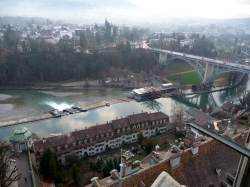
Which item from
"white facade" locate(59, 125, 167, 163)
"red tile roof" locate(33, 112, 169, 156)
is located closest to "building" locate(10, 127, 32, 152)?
"red tile roof" locate(33, 112, 169, 156)

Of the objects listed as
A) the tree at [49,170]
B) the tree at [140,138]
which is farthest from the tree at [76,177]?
the tree at [140,138]

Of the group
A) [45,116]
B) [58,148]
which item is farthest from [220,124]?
[45,116]

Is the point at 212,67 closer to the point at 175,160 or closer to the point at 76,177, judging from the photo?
the point at 76,177

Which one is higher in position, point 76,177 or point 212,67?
point 212,67

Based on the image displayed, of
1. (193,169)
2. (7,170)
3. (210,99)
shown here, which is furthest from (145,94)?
A: (193,169)

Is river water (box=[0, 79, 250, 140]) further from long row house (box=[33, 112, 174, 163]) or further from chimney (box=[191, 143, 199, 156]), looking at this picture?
chimney (box=[191, 143, 199, 156])

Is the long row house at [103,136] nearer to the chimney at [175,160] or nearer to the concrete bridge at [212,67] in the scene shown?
the chimney at [175,160]

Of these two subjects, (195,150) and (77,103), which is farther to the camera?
(77,103)
